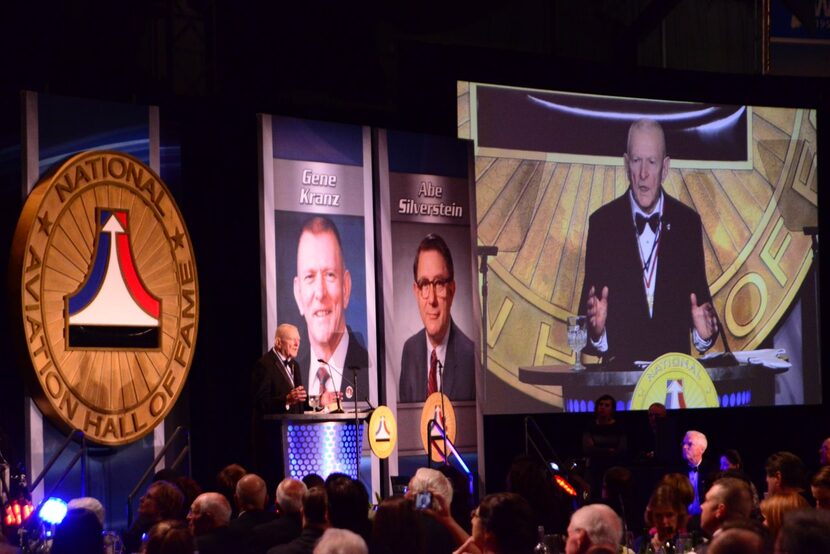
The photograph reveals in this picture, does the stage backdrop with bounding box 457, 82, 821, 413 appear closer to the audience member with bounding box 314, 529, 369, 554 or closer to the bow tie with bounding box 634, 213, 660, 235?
the bow tie with bounding box 634, 213, 660, 235

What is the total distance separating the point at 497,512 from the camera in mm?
3795

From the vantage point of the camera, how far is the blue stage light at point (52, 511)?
6938 mm

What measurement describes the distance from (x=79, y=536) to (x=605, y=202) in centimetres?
820

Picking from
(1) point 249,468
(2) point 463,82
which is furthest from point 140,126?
(2) point 463,82

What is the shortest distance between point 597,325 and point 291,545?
733 cm

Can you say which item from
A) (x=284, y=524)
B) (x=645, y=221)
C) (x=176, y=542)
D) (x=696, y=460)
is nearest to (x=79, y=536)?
(x=176, y=542)

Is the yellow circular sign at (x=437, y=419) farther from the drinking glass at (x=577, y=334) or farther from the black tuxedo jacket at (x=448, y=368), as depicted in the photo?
the drinking glass at (x=577, y=334)

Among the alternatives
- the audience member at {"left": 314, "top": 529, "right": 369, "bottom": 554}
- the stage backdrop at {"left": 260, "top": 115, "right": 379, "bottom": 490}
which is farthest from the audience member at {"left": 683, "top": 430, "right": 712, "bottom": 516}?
the audience member at {"left": 314, "top": 529, "right": 369, "bottom": 554}

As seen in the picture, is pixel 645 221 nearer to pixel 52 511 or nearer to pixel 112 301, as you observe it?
pixel 112 301

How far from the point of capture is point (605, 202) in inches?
458

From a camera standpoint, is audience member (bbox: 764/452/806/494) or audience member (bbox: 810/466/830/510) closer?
audience member (bbox: 810/466/830/510)

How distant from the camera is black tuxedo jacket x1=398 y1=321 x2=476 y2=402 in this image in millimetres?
10016

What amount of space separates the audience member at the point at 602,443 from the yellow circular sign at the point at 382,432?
156 centimetres

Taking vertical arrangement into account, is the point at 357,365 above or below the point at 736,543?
above
